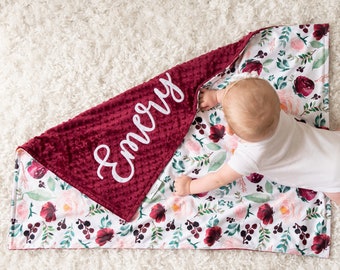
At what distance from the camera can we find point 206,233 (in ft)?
3.46

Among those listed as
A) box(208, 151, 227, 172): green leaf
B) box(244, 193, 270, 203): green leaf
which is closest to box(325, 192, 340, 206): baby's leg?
box(244, 193, 270, 203): green leaf

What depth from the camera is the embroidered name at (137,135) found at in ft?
3.48

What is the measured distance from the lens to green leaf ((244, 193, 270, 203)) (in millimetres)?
1053

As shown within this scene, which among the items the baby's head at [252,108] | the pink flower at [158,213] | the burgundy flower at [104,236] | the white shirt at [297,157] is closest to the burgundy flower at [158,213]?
the pink flower at [158,213]

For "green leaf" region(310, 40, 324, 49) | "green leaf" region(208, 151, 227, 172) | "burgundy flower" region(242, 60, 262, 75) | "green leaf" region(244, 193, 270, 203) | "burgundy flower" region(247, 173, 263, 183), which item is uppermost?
"green leaf" region(310, 40, 324, 49)

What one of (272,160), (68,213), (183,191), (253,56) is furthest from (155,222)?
(253,56)

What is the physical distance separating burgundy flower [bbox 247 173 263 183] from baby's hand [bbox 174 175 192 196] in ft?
0.47

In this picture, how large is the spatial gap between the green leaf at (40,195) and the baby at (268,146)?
1.01 feet

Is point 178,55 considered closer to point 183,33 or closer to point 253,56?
point 183,33

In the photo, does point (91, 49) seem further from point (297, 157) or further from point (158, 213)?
point (297, 157)

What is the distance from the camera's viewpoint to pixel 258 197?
105cm

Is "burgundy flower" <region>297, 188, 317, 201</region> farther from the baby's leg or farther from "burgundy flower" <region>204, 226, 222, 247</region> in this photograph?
"burgundy flower" <region>204, 226, 222, 247</region>

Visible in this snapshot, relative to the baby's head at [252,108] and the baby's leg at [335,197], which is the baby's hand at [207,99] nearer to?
the baby's head at [252,108]

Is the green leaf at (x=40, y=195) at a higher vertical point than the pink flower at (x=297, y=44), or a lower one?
lower
